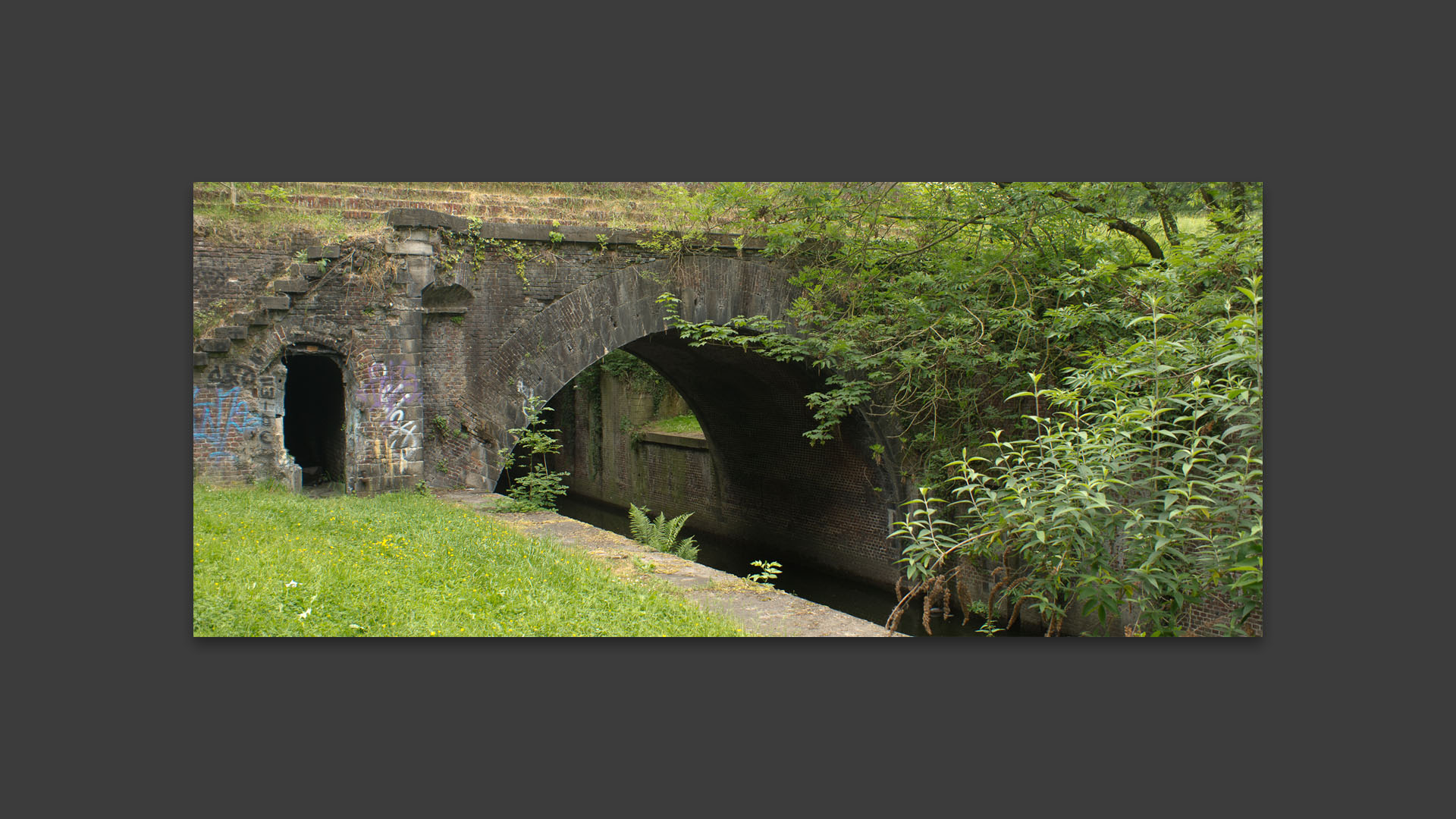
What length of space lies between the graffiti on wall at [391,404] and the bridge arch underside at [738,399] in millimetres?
699

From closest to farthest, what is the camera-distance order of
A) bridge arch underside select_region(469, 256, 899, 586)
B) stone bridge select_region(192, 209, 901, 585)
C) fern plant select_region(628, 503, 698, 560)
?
stone bridge select_region(192, 209, 901, 585)
fern plant select_region(628, 503, 698, 560)
bridge arch underside select_region(469, 256, 899, 586)

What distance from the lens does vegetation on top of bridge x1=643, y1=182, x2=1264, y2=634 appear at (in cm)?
518

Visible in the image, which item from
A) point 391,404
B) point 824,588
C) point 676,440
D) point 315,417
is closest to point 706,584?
point 391,404

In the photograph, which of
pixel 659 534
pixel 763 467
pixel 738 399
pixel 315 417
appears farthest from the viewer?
pixel 763 467

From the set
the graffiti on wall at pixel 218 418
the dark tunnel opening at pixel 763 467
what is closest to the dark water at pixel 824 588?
the dark tunnel opening at pixel 763 467

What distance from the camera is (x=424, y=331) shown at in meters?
9.71

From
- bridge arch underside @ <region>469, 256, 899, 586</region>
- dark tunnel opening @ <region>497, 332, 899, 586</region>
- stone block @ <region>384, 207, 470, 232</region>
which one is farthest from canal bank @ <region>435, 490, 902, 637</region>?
dark tunnel opening @ <region>497, 332, 899, 586</region>

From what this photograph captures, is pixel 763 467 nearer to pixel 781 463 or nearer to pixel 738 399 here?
pixel 781 463

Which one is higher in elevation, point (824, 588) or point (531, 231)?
point (531, 231)

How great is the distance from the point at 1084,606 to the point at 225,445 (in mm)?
6967

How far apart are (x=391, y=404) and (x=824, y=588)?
7.62m

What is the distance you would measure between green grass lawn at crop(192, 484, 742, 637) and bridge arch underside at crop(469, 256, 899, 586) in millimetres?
2688

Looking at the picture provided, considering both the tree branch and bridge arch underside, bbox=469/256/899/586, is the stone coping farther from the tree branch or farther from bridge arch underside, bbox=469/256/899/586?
the tree branch

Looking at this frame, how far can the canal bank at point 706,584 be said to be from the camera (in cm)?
547
